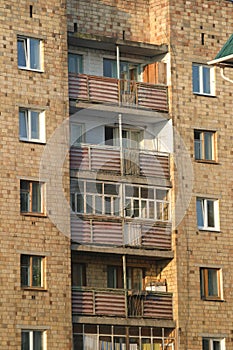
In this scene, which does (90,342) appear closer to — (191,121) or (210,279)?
(210,279)

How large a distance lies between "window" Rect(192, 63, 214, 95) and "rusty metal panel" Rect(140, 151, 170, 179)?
3.59 metres

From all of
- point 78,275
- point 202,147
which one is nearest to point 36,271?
point 78,275

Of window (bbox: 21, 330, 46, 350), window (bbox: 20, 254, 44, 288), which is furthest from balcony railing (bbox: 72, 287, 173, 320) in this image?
window (bbox: 21, 330, 46, 350)

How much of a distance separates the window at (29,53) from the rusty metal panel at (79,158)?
3.60m

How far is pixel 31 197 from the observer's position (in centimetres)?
5853

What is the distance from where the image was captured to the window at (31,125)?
193ft

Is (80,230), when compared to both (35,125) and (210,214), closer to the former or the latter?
(35,125)

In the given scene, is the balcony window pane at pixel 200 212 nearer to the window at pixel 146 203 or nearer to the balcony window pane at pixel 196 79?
the window at pixel 146 203

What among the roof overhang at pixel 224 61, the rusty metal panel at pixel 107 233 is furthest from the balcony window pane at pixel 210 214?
the roof overhang at pixel 224 61

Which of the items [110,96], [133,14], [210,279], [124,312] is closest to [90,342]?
[124,312]

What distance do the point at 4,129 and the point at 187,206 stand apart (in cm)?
886

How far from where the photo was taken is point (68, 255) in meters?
58.9

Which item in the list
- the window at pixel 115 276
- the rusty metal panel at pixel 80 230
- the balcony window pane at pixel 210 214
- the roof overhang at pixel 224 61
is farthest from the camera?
the balcony window pane at pixel 210 214

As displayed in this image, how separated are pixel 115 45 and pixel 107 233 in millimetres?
7810
